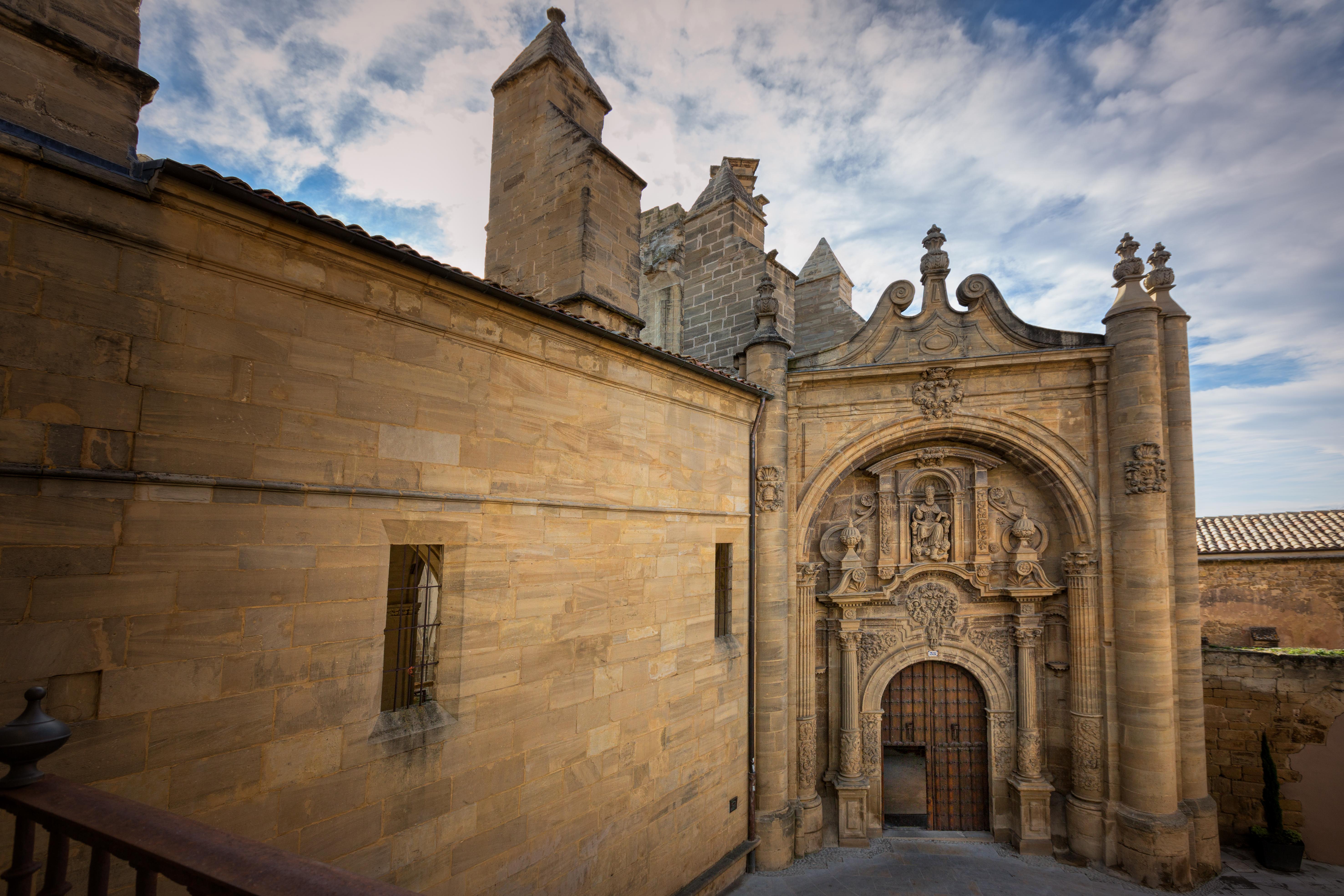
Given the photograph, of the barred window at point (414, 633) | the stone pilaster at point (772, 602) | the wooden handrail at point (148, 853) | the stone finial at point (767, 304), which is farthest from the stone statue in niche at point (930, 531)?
the wooden handrail at point (148, 853)

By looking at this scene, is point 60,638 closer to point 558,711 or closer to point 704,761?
point 558,711

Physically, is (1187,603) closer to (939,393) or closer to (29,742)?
(939,393)

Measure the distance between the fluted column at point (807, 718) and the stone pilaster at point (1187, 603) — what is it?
17.7 ft

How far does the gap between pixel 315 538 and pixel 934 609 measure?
9577 mm

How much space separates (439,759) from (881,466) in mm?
8253

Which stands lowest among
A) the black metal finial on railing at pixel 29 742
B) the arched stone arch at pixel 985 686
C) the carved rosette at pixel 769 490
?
the arched stone arch at pixel 985 686

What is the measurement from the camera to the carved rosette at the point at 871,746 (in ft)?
33.3

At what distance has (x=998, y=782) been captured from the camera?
991 cm

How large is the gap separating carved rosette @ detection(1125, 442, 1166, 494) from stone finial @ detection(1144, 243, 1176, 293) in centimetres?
270

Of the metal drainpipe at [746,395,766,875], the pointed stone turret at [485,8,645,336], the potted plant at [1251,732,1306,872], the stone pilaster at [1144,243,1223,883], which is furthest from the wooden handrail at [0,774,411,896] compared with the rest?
the potted plant at [1251,732,1306,872]

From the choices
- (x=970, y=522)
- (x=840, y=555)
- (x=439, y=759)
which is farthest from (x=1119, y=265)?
(x=439, y=759)

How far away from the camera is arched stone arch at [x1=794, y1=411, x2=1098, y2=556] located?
9617 millimetres

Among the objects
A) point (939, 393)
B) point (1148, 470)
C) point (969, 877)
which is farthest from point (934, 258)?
point (969, 877)

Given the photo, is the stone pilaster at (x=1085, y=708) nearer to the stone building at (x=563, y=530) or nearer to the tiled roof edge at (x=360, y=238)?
the stone building at (x=563, y=530)
